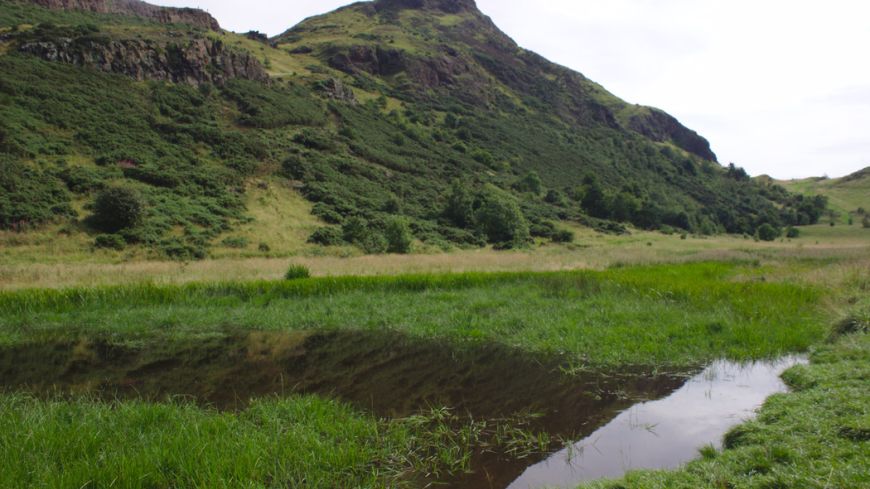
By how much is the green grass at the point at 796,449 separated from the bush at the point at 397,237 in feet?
114

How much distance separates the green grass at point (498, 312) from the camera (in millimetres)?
10680

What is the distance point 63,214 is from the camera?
3359cm

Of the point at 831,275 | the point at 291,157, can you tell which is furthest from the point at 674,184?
the point at 831,275

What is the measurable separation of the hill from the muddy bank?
24687mm

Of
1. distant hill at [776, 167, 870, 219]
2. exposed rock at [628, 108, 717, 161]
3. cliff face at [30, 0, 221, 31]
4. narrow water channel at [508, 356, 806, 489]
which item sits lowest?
narrow water channel at [508, 356, 806, 489]

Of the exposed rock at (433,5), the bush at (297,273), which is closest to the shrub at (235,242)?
the bush at (297,273)

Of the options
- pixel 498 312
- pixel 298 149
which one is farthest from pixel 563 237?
pixel 498 312

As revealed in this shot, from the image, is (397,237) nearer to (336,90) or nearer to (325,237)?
(325,237)

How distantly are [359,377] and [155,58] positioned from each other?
66.4 metres

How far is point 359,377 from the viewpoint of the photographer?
30.1ft

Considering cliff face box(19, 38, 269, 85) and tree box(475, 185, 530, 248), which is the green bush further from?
cliff face box(19, 38, 269, 85)

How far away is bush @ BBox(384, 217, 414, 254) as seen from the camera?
40.8 m

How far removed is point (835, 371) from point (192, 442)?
890cm

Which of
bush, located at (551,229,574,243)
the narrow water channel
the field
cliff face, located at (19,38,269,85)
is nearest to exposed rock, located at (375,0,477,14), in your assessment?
cliff face, located at (19,38,269,85)
